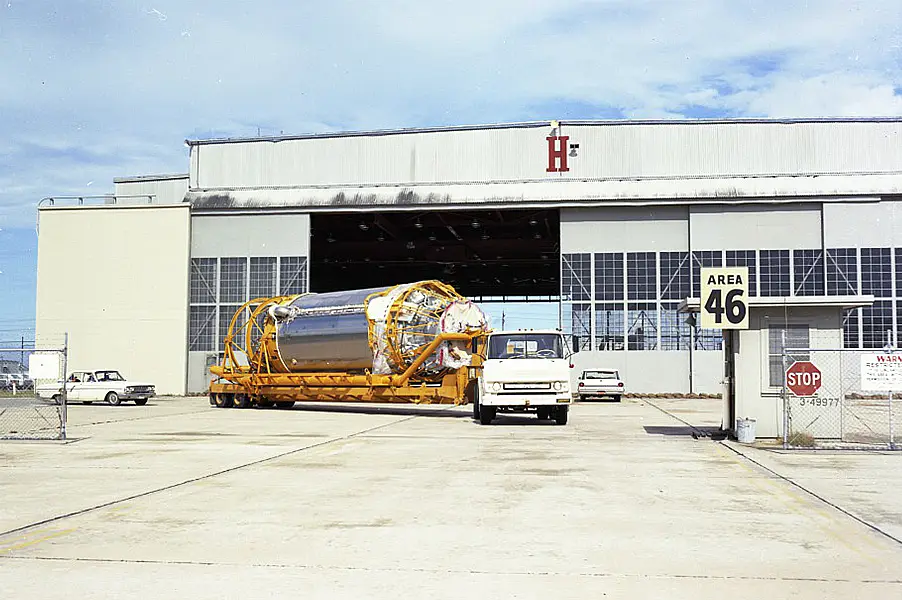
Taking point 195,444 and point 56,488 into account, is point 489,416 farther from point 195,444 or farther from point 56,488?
point 56,488

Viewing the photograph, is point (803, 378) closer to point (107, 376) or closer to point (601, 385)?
point (601, 385)

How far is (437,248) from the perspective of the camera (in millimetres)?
52844

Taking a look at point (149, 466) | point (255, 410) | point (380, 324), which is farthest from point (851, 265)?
point (149, 466)

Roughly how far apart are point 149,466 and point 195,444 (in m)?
3.84

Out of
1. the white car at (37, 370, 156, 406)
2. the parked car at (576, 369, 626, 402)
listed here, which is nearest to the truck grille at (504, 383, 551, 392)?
the parked car at (576, 369, 626, 402)

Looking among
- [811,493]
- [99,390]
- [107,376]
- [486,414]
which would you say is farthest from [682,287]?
[811,493]

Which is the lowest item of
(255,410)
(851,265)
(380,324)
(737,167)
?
(255,410)

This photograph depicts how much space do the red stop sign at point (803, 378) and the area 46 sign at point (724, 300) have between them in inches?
50.8

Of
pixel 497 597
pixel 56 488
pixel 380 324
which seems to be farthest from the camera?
pixel 380 324

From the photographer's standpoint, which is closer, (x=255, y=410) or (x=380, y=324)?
(x=380, y=324)

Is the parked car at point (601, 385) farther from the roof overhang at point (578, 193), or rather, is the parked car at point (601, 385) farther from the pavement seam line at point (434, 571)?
the pavement seam line at point (434, 571)

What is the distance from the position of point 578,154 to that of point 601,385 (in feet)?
34.0

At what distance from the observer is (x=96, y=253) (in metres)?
43.2

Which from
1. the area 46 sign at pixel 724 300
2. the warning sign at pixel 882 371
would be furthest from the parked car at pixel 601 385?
the warning sign at pixel 882 371
